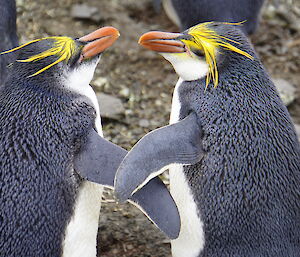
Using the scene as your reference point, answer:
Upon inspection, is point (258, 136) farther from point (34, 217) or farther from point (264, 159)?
point (34, 217)

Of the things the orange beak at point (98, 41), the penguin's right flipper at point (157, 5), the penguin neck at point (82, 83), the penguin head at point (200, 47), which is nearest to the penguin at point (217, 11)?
the penguin's right flipper at point (157, 5)

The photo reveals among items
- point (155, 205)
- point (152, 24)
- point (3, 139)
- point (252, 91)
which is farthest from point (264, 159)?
point (152, 24)

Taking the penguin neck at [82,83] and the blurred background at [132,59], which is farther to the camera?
the blurred background at [132,59]

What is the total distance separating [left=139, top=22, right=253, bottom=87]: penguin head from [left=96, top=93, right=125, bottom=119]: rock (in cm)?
132

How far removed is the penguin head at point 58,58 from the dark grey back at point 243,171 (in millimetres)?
436

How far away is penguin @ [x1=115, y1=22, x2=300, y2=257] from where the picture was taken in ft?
9.06

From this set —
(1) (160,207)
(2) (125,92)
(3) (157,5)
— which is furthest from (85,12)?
(1) (160,207)

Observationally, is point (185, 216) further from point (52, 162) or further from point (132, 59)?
point (132, 59)

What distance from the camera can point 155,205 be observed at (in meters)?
2.67

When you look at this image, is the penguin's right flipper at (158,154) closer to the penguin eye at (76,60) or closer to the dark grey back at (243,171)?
the dark grey back at (243,171)

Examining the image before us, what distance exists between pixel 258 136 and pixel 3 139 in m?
0.98

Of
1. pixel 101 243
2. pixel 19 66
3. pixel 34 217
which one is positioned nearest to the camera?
pixel 34 217

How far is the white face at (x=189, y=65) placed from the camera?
2.90 metres

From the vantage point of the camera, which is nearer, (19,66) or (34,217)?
(34,217)
